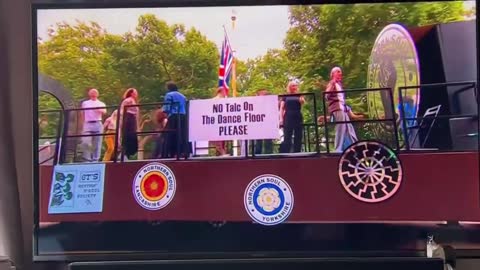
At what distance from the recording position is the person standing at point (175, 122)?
2.01 meters

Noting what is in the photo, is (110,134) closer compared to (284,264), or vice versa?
(284,264)

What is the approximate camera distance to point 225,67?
6.59ft

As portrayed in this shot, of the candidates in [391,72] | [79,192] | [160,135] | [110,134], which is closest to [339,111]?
[391,72]

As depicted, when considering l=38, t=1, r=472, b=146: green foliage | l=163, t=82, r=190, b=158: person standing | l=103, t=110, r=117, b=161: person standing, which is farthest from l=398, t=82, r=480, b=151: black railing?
l=103, t=110, r=117, b=161: person standing

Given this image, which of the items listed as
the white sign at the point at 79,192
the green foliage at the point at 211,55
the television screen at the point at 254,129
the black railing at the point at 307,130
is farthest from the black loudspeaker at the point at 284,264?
the green foliage at the point at 211,55

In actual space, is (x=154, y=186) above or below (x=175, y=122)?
below

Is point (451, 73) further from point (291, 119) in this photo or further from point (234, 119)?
point (234, 119)

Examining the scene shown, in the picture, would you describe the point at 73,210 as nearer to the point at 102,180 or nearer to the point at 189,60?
the point at 102,180

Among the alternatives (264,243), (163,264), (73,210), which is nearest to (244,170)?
(264,243)

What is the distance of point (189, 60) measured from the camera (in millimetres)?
2016

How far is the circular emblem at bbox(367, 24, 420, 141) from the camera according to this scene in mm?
2004

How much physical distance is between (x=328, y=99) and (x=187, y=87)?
16.5 inches

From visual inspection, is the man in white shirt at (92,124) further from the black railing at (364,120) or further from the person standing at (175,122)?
the black railing at (364,120)

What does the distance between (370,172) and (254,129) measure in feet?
1.18
